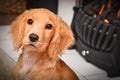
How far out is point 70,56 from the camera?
0.50 metres

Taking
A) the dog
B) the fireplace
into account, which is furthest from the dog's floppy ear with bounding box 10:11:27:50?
the fireplace

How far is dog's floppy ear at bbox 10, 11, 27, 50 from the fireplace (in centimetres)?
13

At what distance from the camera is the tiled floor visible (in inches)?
18.0

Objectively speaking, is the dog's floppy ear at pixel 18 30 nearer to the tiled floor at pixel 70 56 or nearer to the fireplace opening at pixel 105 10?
the tiled floor at pixel 70 56

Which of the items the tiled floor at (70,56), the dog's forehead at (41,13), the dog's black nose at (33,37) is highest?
the dog's forehead at (41,13)

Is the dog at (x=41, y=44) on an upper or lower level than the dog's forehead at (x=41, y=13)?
lower

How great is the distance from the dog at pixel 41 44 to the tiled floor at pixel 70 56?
22mm

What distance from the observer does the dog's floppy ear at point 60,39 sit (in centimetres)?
41

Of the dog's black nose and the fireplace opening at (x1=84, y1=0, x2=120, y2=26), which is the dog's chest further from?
the fireplace opening at (x1=84, y1=0, x2=120, y2=26)

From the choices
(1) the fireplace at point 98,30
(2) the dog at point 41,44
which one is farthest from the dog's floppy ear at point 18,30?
(1) the fireplace at point 98,30

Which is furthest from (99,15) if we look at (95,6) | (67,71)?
(67,71)

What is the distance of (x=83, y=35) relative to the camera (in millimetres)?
583

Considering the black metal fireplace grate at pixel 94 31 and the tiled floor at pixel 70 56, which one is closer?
the tiled floor at pixel 70 56

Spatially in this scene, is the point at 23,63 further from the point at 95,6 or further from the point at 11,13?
the point at 95,6
